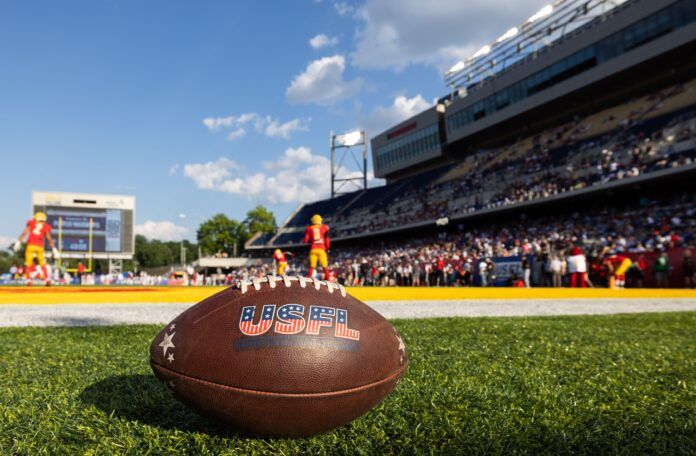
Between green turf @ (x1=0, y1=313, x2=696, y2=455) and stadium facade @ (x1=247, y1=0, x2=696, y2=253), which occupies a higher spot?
stadium facade @ (x1=247, y1=0, x2=696, y2=253)

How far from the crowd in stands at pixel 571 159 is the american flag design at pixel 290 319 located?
22.2 m

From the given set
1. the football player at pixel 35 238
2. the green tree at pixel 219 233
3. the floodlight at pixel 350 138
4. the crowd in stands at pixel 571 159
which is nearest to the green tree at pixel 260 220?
the green tree at pixel 219 233

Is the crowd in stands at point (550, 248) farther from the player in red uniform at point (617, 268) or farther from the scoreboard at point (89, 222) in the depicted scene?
the scoreboard at point (89, 222)

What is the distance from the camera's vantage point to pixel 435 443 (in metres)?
1.86

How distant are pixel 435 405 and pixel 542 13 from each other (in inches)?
1341

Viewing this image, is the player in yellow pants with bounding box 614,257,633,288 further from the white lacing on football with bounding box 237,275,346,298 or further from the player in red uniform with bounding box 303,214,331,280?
the white lacing on football with bounding box 237,275,346,298

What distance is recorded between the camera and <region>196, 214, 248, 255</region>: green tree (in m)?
70.0

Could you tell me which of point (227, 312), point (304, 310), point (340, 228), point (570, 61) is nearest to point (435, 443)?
point (304, 310)

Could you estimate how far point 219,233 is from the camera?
231ft

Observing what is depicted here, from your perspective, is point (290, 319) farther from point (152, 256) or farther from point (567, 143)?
→ point (152, 256)

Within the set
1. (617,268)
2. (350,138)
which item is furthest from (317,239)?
(350,138)

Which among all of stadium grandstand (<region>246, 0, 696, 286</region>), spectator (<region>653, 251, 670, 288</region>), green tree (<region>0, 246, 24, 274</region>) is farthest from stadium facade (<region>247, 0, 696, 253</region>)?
green tree (<region>0, 246, 24, 274</region>)

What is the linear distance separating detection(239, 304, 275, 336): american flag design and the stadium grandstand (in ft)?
62.8

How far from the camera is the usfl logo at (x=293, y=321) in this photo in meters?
1.85
